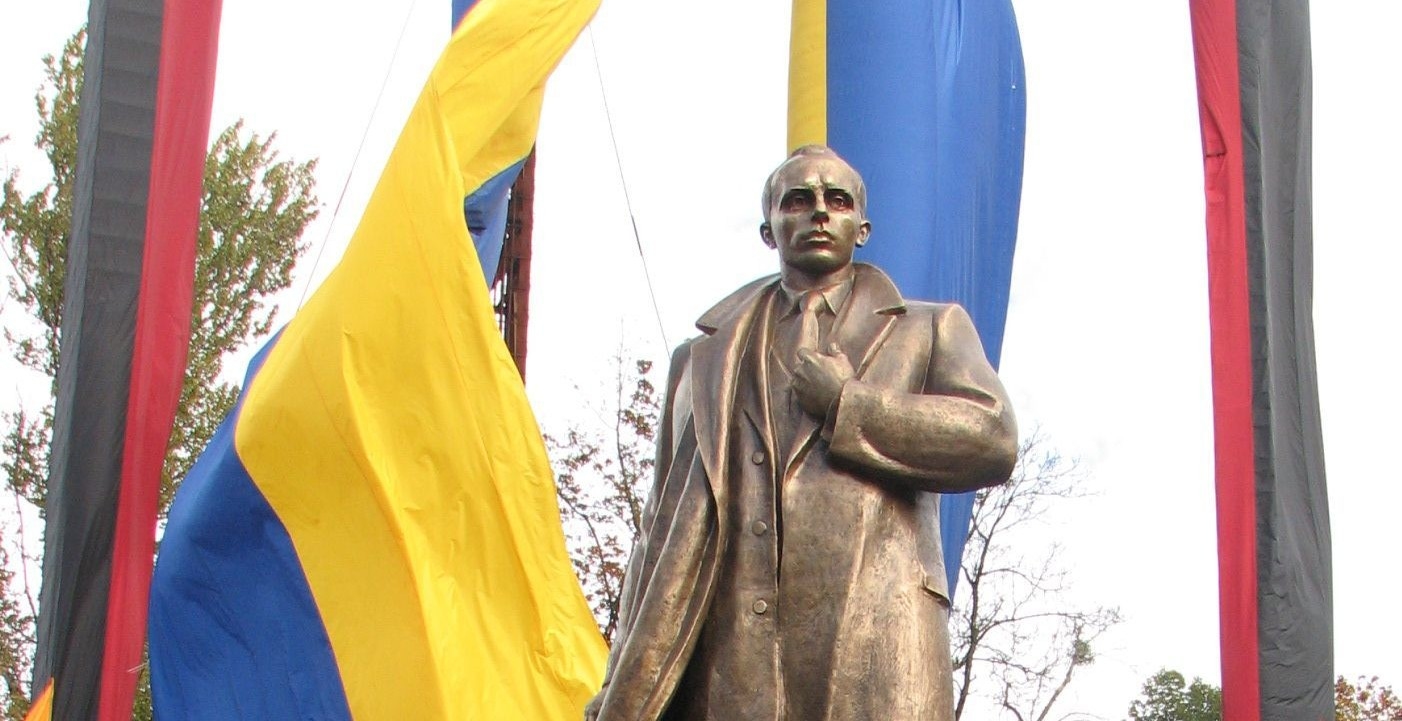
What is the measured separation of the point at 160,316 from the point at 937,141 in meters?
4.42

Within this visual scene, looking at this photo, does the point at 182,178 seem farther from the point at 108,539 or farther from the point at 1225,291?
the point at 1225,291

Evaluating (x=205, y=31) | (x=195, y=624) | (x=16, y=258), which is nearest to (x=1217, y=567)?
(x=195, y=624)

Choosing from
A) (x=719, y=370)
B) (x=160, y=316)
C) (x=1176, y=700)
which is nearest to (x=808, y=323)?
(x=719, y=370)

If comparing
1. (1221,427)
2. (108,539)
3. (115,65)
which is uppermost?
(115,65)

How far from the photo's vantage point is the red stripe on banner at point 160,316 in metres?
10.4

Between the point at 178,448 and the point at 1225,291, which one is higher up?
the point at 178,448

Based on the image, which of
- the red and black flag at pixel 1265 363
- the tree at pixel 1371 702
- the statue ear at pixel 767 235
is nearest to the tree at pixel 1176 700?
the tree at pixel 1371 702

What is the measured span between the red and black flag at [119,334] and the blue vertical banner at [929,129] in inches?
139

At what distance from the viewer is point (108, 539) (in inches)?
415

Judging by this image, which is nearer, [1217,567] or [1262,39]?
[1217,567]

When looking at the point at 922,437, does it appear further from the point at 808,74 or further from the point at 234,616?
the point at 808,74

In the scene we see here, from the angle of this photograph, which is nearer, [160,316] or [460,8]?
[160,316]

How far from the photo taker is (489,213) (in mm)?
11781

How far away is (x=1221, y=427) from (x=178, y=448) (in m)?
13.2
